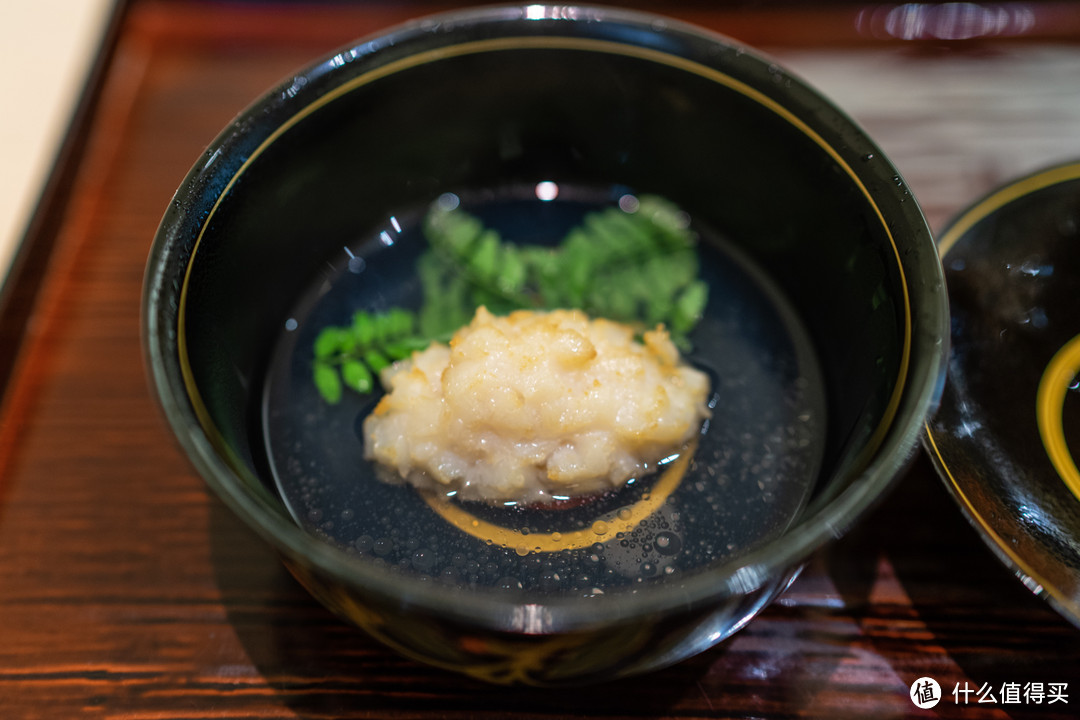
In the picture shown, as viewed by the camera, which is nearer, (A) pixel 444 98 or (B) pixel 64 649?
(B) pixel 64 649

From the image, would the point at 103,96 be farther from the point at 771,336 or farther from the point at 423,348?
the point at 771,336

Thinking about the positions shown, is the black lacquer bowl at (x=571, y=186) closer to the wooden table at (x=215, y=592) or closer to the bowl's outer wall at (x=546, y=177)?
the bowl's outer wall at (x=546, y=177)

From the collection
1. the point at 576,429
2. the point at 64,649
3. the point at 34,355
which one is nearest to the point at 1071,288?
the point at 576,429

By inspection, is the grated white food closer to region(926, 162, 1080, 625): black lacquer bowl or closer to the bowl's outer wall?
the bowl's outer wall

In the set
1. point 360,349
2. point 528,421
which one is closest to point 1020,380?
point 528,421

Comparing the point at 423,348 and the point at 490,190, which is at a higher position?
the point at 490,190

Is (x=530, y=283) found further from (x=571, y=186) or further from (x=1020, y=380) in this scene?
(x=1020, y=380)

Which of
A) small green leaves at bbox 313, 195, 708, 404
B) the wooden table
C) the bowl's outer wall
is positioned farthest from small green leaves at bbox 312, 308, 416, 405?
the wooden table
